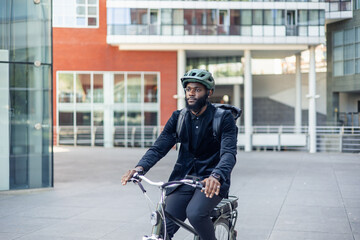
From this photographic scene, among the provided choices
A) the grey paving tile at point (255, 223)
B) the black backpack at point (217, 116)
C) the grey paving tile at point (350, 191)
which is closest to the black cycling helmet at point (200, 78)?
the black backpack at point (217, 116)

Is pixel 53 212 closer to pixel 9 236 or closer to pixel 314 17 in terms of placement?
pixel 9 236

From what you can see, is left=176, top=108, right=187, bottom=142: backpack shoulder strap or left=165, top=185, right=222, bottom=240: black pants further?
left=176, top=108, right=187, bottom=142: backpack shoulder strap

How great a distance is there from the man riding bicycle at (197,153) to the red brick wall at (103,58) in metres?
31.8

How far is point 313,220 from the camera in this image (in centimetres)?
793

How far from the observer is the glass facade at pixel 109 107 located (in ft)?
116

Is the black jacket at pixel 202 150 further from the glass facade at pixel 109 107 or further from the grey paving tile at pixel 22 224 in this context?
the glass facade at pixel 109 107

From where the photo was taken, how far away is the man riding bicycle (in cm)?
403

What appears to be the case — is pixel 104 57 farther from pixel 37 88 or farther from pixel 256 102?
pixel 37 88

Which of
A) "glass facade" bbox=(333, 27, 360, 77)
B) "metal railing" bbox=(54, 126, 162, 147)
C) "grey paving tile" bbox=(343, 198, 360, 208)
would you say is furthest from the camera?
"glass facade" bbox=(333, 27, 360, 77)

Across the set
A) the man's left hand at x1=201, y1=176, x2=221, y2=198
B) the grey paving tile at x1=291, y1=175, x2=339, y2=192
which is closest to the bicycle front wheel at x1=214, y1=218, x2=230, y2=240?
the man's left hand at x1=201, y1=176, x2=221, y2=198

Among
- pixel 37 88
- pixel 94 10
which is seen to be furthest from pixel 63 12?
pixel 37 88

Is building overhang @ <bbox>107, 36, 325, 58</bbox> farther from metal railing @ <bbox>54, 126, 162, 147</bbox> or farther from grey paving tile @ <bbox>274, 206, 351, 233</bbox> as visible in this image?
grey paving tile @ <bbox>274, 206, 351, 233</bbox>

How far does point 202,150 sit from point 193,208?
52 cm

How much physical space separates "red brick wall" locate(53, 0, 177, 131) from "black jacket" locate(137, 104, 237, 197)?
31735mm
